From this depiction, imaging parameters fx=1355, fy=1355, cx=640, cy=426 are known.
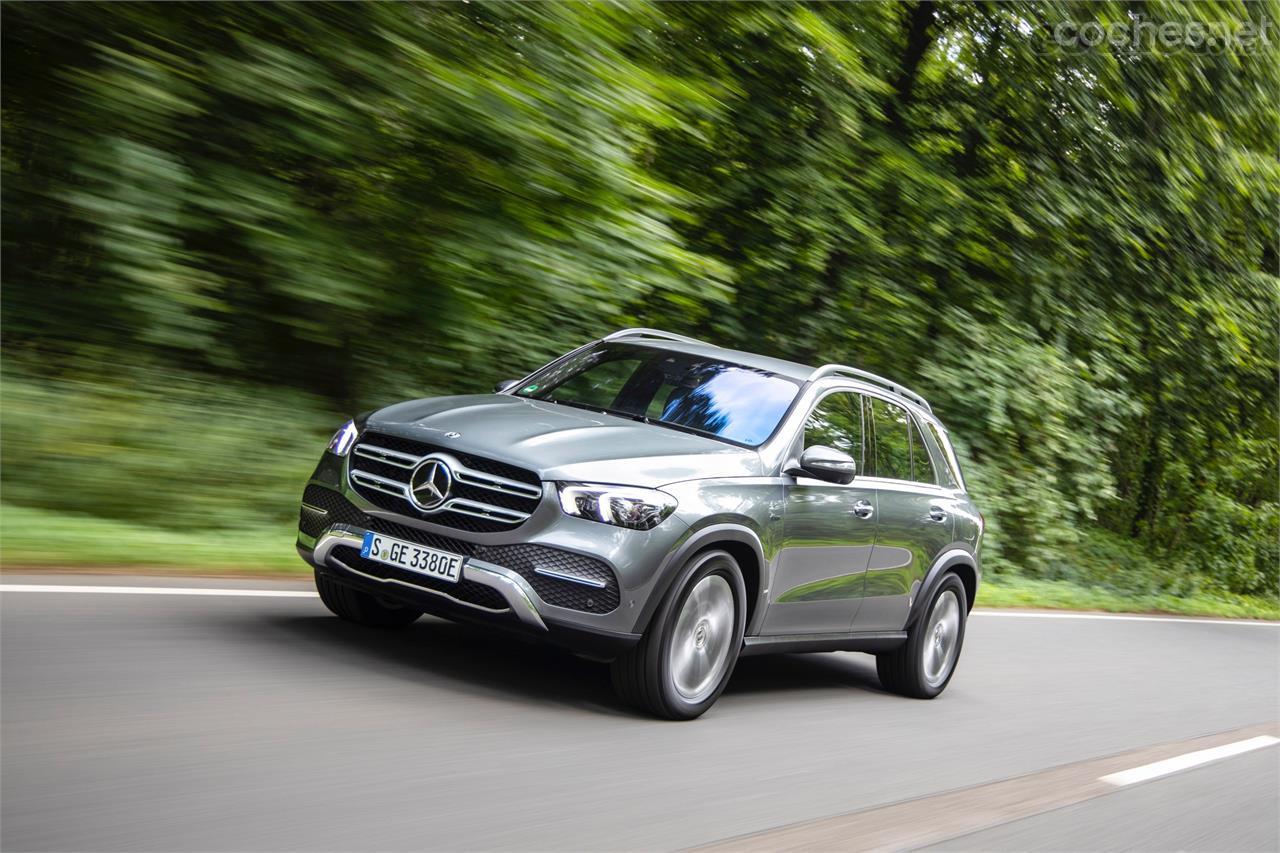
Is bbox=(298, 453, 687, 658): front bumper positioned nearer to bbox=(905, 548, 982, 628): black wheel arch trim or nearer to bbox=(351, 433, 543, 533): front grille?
bbox=(351, 433, 543, 533): front grille

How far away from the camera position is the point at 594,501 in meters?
5.48

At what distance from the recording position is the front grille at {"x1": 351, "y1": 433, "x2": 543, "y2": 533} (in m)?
5.48

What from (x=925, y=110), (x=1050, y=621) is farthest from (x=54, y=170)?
(x=925, y=110)

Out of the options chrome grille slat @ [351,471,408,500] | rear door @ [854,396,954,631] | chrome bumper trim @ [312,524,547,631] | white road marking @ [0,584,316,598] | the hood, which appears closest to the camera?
chrome bumper trim @ [312,524,547,631]

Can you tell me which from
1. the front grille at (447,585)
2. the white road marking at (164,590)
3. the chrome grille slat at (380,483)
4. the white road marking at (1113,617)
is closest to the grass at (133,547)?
the white road marking at (164,590)

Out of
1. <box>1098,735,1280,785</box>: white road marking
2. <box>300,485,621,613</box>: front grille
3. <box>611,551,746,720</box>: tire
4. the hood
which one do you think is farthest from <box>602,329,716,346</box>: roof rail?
<box>1098,735,1280,785</box>: white road marking

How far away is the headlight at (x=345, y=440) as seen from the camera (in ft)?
19.7

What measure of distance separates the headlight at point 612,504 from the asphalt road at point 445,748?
33.6 inches

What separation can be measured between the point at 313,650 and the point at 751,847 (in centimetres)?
236

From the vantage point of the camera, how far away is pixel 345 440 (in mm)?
6059

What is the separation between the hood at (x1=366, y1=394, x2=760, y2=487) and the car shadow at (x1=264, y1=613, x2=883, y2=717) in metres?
0.75

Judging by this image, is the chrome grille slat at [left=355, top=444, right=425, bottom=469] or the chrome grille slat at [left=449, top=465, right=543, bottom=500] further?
the chrome grille slat at [left=355, top=444, right=425, bottom=469]

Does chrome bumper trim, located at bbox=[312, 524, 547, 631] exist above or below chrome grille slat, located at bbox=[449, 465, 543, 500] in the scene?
below

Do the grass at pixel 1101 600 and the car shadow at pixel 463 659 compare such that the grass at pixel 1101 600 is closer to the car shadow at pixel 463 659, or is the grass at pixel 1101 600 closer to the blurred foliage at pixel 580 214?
the blurred foliage at pixel 580 214
